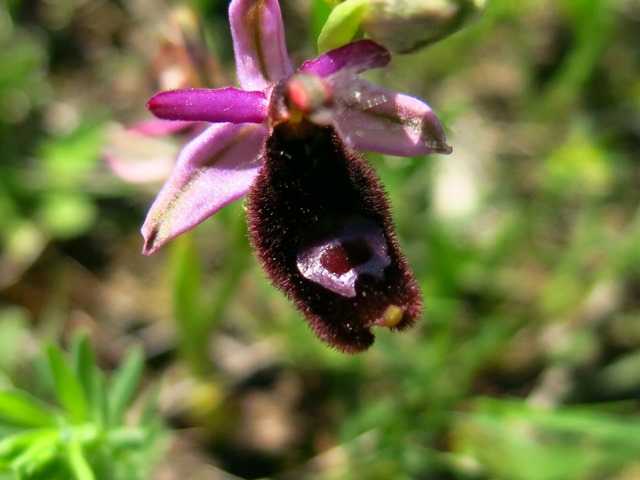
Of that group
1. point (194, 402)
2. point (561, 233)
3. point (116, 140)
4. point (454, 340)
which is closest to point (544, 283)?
point (561, 233)

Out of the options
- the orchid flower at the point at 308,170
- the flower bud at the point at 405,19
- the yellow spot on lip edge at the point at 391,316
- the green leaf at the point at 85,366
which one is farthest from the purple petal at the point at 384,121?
the green leaf at the point at 85,366

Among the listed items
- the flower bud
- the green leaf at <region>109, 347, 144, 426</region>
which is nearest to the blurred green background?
the green leaf at <region>109, 347, 144, 426</region>

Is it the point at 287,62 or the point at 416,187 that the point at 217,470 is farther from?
the point at 287,62

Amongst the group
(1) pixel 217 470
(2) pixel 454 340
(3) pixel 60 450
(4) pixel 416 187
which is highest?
(4) pixel 416 187

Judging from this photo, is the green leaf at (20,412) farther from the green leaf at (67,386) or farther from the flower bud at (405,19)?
the flower bud at (405,19)

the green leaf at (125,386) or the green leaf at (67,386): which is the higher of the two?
the green leaf at (125,386)

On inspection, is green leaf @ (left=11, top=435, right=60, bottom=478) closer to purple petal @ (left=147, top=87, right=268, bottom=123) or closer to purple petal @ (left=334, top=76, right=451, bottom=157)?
purple petal @ (left=147, top=87, right=268, bottom=123)
